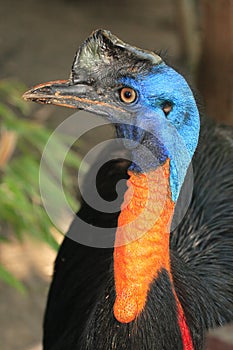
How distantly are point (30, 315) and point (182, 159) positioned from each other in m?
2.09

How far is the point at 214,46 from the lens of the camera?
12.0ft

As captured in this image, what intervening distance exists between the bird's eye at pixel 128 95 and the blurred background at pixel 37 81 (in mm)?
164

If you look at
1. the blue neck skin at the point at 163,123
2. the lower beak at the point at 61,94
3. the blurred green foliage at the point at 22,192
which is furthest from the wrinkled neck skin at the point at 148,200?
the blurred green foliage at the point at 22,192

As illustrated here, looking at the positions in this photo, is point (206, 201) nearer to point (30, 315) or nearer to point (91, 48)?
point (91, 48)

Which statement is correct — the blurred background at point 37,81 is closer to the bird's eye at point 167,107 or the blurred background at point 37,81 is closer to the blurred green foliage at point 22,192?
the blurred green foliage at point 22,192

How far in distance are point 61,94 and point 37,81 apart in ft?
13.7

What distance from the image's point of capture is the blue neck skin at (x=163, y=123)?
1646mm

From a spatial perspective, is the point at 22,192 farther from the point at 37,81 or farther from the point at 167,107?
the point at 37,81

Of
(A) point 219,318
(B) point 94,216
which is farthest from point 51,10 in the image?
(A) point 219,318

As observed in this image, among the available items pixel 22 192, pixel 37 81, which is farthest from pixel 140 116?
pixel 37 81

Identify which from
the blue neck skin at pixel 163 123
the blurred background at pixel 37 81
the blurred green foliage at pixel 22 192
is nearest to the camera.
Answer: the blue neck skin at pixel 163 123

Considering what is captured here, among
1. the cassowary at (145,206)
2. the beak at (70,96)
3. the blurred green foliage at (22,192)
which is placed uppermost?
the blurred green foliage at (22,192)

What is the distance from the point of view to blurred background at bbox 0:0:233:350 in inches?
119

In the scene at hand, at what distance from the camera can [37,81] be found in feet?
18.9
